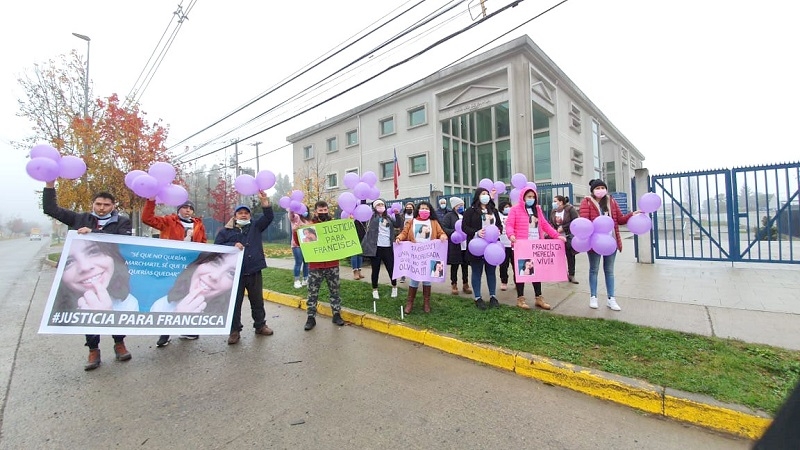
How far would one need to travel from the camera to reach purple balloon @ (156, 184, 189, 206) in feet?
14.5

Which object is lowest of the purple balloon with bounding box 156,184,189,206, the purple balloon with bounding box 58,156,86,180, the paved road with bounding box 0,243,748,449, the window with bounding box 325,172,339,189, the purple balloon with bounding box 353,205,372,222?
the paved road with bounding box 0,243,748,449

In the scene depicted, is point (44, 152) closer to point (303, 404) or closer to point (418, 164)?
point (303, 404)

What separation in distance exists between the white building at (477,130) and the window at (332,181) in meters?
0.07

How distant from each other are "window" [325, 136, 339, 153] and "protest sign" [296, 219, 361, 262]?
69.9 ft

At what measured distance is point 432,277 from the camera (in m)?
5.16

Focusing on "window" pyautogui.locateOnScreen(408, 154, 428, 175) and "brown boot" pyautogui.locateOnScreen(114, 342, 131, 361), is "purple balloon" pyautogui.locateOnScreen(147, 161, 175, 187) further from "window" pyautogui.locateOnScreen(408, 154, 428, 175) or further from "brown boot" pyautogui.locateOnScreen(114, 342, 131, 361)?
"window" pyautogui.locateOnScreen(408, 154, 428, 175)

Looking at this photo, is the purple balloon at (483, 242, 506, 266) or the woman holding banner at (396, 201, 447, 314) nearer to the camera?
the purple balloon at (483, 242, 506, 266)

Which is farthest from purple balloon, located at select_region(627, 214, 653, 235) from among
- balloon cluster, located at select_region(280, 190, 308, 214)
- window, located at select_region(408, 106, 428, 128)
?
window, located at select_region(408, 106, 428, 128)

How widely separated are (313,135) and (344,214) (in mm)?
22919

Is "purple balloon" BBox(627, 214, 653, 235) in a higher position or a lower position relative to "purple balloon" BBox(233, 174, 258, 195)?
lower

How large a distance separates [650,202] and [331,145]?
78.1 ft

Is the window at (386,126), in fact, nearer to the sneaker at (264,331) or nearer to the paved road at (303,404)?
the sneaker at (264,331)

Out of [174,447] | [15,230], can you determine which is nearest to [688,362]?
[174,447]

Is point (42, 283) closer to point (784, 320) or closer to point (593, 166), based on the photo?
point (784, 320)
